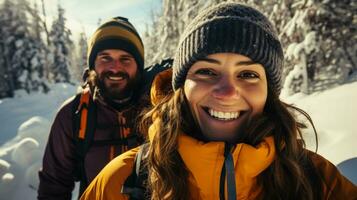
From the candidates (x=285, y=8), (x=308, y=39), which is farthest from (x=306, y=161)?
(x=285, y=8)

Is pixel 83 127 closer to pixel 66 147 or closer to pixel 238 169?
pixel 66 147

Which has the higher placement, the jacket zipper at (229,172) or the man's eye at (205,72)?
the man's eye at (205,72)

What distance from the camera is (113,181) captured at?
216 cm

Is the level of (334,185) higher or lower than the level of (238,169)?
lower

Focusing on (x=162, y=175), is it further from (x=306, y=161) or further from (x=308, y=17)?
(x=308, y=17)

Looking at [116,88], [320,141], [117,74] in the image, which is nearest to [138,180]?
[116,88]

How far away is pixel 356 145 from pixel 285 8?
9.32 meters

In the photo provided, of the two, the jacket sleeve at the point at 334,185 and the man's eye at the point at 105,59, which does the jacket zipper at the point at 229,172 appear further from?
the man's eye at the point at 105,59

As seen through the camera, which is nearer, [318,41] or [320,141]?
[320,141]

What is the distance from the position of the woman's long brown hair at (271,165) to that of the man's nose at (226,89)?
0.23m

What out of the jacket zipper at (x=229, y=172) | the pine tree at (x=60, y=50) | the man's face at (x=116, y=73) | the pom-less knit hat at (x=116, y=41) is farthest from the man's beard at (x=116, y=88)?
the pine tree at (x=60, y=50)

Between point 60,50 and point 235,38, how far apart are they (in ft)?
157

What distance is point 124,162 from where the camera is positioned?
2.24 m

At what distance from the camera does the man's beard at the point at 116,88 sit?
4281 mm
